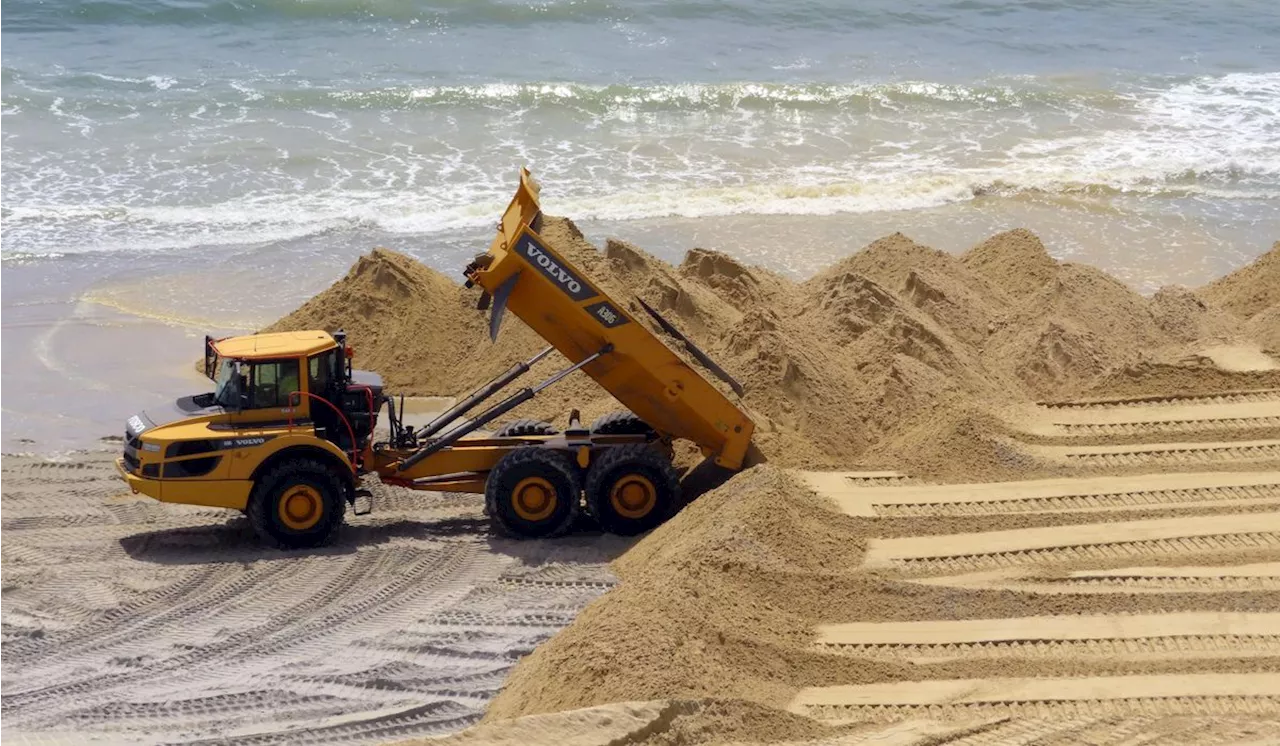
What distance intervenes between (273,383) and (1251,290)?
32.7ft

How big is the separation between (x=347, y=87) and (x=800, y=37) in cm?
963

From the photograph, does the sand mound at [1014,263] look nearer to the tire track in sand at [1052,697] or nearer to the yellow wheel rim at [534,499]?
the yellow wheel rim at [534,499]

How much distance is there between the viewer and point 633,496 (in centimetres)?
1122

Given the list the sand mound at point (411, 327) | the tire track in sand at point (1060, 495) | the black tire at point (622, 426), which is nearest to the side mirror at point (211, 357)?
the black tire at point (622, 426)

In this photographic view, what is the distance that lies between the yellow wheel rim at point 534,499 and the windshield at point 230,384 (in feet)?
6.84

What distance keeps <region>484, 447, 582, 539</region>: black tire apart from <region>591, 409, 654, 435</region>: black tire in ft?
1.93

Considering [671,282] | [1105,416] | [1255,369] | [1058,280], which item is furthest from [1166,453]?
[671,282]

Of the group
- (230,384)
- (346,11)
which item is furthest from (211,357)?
(346,11)

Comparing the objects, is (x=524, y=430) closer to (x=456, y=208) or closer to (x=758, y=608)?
(x=758, y=608)

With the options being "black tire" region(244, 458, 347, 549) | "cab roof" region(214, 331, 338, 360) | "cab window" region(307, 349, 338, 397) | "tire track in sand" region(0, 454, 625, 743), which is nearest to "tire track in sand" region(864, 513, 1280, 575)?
"tire track in sand" region(0, 454, 625, 743)

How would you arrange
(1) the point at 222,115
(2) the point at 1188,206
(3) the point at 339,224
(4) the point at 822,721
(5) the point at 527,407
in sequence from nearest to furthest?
(4) the point at 822,721 < (5) the point at 527,407 < (3) the point at 339,224 < (2) the point at 1188,206 < (1) the point at 222,115

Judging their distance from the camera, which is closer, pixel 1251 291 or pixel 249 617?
pixel 249 617

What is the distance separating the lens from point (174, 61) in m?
27.8

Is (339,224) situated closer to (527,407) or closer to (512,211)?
(527,407)
